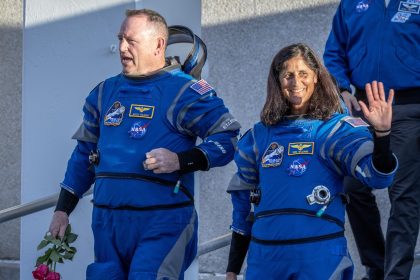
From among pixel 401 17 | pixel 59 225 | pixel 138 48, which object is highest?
pixel 401 17

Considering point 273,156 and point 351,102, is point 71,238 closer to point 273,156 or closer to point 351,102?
point 273,156

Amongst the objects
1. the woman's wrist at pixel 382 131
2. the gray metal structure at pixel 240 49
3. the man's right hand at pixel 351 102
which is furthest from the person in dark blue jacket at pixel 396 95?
the gray metal structure at pixel 240 49

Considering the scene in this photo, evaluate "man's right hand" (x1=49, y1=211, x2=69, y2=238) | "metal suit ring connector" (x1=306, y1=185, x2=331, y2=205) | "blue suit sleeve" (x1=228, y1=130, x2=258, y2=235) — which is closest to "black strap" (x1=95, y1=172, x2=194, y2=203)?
"blue suit sleeve" (x1=228, y1=130, x2=258, y2=235)

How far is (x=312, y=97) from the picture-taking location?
4.63 metres

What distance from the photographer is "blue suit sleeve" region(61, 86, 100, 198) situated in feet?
17.5

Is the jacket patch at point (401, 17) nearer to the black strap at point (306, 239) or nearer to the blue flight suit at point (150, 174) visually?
the blue flight suit at point (150, 174)

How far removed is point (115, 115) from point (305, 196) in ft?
3.70

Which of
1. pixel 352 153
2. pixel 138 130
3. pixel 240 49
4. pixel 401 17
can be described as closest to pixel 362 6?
pixel 401 17

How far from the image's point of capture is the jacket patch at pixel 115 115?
508cm

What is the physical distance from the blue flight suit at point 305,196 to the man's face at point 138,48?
2.78 ft

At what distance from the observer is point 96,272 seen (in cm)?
495

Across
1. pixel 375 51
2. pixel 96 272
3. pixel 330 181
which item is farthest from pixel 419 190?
pixel 96 272

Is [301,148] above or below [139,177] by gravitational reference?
above

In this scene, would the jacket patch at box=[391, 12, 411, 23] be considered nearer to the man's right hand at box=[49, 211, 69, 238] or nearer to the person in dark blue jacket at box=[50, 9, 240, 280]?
the person in dark blue jacket at box=[50, 9, 240, 280]
